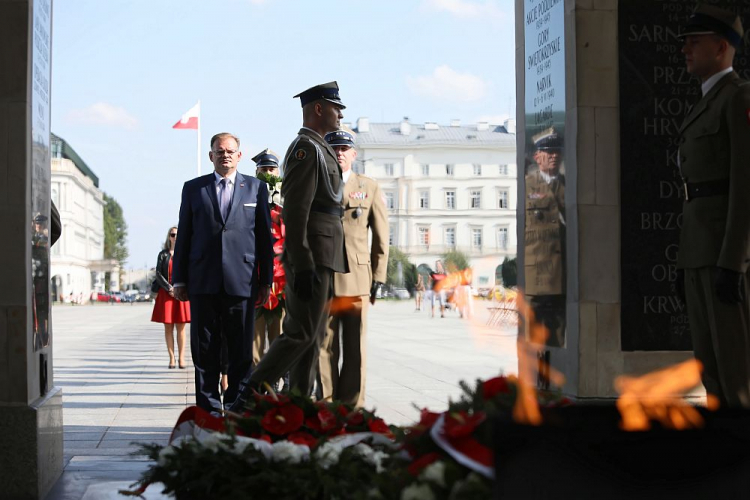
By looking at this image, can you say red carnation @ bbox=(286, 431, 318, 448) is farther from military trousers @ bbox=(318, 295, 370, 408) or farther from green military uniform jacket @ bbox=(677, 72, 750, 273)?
military trousers @ bbox=(318, 295, 370, 408)

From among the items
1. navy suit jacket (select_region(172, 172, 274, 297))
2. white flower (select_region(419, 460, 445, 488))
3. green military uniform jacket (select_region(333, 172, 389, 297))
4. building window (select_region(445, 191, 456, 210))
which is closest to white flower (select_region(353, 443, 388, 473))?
white flower (select_region(419, 460, 445, 488))

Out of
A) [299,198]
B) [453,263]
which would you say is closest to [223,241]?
[299,198]

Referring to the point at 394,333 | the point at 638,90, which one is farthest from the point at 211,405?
the point at 394,333

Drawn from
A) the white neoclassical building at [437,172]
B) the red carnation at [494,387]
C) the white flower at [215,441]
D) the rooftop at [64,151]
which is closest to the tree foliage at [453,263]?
the red carnation at [494,387]

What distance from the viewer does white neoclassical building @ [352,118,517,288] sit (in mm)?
48719

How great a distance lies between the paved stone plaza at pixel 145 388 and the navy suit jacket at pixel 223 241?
1059mm

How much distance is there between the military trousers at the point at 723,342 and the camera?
4203mm

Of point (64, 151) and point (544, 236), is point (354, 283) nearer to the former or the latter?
point (544, 236)

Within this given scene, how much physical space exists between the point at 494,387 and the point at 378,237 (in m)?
4.20

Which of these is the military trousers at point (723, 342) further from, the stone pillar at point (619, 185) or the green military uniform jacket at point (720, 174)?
the stone pillar at point (619, 185)

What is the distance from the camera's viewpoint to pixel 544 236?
20.6ft

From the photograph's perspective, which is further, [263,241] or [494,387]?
[263,241]

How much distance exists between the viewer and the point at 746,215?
13.8 ft

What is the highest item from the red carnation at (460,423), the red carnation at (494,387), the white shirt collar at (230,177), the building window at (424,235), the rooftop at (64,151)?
the rooftop at (64,151)
